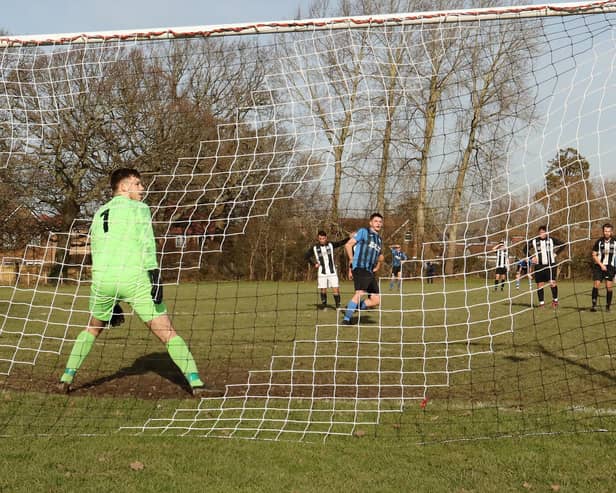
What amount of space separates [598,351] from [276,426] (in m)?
4.96

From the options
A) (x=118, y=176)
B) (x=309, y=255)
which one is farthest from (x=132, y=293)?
(x=309, y=255)

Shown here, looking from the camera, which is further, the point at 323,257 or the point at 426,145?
the point at 323,257

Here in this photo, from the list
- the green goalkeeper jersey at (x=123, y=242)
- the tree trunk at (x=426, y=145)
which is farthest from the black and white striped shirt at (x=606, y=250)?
the green goalkeeper jersey at (x=123, y=242)

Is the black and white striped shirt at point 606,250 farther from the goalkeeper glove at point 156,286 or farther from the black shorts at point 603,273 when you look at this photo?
the goalkeeper glove at point 156,286

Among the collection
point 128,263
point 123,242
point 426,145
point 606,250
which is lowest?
point 128,263

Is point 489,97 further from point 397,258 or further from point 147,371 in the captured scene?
point 147,371

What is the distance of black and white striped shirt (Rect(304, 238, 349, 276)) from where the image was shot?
43.7ft

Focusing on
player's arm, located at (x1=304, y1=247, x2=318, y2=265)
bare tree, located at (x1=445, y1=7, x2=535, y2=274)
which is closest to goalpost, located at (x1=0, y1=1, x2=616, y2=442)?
bare tree, located at (x1=445, y1=7, x2=535, y2=274)

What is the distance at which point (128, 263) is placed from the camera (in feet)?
17.7

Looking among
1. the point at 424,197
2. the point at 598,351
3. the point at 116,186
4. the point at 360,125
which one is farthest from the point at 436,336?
the point at 116,186

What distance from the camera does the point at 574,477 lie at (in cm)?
370

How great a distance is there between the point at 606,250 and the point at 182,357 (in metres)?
10.5

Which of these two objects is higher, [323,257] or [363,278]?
[323,257]

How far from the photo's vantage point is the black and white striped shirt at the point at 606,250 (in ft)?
43.1
